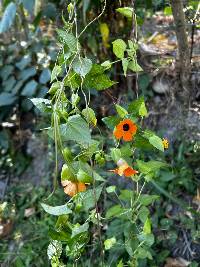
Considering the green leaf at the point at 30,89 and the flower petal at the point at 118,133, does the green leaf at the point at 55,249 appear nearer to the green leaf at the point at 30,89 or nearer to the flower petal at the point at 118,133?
the flower petal at the point at 118,133

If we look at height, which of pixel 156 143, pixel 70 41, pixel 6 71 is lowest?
pixel 6 71

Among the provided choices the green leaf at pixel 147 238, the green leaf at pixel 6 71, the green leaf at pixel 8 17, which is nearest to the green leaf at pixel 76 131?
the green leaf at pixel 147 238

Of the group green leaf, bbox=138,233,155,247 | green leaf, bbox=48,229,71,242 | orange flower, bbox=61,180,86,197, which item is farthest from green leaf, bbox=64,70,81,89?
green leaf, bbox=138,233,155,247

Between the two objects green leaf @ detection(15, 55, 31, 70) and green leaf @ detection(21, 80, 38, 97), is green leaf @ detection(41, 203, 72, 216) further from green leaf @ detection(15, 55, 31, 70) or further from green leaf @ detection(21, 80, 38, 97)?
green leaf @ detection(15, 55, 31, 70)

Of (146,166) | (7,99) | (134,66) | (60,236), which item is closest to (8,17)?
(7,99)

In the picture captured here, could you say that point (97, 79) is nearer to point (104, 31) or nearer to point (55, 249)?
point (55, 249)

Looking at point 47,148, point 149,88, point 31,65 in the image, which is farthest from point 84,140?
point 31,65
